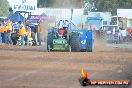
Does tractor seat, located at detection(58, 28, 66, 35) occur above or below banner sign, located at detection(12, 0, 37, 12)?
below

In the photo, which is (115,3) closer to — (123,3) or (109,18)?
(123,3)

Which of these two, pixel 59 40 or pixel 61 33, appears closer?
pixel 59 40

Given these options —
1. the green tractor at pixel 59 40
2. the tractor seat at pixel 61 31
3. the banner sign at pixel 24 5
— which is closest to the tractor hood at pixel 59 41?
the green tractor at pixel 59 40

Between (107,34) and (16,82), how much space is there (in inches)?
1506

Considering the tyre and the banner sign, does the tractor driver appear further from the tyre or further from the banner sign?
the banner sign

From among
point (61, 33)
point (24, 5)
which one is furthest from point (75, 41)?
point (24, 5)

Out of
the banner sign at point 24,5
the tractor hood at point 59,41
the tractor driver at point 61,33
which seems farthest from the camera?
the banner sign at point 24,5

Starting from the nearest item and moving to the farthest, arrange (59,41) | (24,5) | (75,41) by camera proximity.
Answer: (59,41), (75,41), (24,5)

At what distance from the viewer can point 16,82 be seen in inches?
462

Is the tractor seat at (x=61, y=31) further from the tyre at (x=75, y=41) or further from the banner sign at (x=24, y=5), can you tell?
the banner sign at (x=24, y=5)

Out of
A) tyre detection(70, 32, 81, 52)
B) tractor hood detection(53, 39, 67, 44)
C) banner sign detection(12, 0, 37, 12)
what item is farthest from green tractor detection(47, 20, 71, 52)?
banner sign detection(12, 0, 37, 12)

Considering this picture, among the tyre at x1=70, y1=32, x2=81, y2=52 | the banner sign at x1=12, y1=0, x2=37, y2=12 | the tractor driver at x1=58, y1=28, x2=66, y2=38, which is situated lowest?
the tyre at x1=70, y1=32, x2=81, y2=52

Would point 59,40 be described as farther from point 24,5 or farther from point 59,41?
point 24,5

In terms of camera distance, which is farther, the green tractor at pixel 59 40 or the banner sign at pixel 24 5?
the banner sign at pixel 24 5
